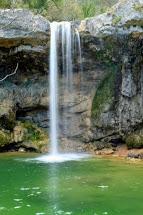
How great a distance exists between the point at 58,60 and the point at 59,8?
859 centimetres

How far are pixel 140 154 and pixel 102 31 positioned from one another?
468cm

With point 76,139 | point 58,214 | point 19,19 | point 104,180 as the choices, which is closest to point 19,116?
point 76,139

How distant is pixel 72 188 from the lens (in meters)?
11.3

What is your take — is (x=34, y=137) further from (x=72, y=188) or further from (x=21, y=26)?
(x=72, y=188)

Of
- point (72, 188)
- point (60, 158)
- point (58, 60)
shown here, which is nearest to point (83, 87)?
point (58, 60)

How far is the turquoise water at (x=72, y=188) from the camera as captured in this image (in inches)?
370

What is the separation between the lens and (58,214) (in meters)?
8.95

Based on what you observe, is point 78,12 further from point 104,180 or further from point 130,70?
point 104,180

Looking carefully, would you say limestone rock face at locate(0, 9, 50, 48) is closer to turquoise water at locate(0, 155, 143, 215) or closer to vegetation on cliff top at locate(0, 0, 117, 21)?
vegetation on cliff top at locate(0, 0, 117, 21)

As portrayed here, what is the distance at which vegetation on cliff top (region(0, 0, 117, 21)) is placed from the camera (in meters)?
22.1

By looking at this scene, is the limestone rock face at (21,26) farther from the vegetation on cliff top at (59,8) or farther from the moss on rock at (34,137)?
the moss on rock at (34,137)

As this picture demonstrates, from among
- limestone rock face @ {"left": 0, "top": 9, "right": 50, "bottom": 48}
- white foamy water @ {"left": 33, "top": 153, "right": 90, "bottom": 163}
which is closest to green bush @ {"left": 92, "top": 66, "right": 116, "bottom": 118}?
white foamy water @ {"left": 33, "top": 153, "right": 90, "bottom": 163}

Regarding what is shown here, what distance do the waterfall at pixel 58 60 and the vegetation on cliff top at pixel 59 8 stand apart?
325 centimetres

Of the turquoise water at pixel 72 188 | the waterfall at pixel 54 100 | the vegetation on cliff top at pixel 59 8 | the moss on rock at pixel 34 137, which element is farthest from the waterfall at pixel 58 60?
the turquoise water at pixel 72 188
